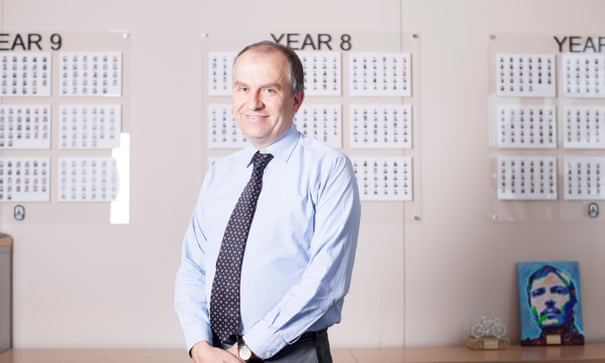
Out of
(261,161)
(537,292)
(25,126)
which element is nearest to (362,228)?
(537,292)

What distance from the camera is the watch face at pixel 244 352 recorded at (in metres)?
1.34

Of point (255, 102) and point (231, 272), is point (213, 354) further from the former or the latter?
point (255, 102)

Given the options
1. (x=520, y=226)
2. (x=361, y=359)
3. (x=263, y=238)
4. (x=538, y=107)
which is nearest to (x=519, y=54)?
(x=538, y=107)

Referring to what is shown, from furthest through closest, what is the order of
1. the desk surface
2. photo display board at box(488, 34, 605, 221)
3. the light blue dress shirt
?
1. photo display board at box(488, 34, 605, 221)
2. the desk surface
3. the light blue dress shirt

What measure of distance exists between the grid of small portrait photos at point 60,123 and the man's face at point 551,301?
183 centimetres

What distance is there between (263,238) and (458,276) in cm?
135

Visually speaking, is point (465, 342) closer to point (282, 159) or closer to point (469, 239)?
point (469, 239)

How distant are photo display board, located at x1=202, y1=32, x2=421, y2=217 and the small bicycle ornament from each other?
1.79ft

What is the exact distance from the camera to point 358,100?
251 cm

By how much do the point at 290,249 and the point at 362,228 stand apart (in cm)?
111

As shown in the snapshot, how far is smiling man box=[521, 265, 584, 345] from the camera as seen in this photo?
244 cm

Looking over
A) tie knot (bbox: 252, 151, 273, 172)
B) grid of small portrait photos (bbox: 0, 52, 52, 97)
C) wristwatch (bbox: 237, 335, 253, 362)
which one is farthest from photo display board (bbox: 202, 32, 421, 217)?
wristwatch (bbox: 237, 335, 253, 362)

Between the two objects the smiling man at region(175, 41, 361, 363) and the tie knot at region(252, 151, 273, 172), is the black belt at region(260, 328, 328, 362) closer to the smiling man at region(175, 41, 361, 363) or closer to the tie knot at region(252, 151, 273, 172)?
the smiling man at region(175, 41, 361, 363)

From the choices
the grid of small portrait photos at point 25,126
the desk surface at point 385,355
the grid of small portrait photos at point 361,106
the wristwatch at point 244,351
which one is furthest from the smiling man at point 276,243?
the grid of small portrait photos at point 25,126
